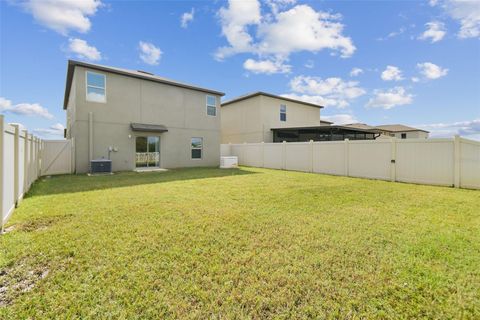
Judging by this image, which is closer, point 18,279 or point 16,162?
point 18,279

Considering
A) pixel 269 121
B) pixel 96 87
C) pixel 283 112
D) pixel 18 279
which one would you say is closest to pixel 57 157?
pixel 96 87

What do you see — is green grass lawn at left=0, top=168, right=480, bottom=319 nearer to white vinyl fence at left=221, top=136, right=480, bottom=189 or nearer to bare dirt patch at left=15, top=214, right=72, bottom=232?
bare dirt patch at left=15, top=214, right=72, bottom=232

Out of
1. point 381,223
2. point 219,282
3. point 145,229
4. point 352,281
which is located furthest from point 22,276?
point 381,223

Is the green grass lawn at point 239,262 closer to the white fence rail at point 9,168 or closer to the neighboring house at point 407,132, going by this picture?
the white fence rail at point 9,168

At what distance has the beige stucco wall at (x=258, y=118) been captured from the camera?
2150 centimetres

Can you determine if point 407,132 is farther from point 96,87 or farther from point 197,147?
point 96,87

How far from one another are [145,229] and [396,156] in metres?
10.8

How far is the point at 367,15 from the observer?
35.1ft

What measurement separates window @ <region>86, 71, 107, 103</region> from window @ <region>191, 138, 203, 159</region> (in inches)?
243

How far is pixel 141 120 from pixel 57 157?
4.80 meters

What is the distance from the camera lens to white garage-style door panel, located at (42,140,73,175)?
37.3 feet

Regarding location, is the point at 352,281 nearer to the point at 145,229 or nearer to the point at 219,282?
the point at 219,282

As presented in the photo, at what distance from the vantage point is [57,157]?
11.7 m

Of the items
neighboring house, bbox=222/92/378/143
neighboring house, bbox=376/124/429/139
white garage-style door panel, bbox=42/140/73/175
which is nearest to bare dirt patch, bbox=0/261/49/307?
white garage-style door panel, bbox=42/140/73/175
